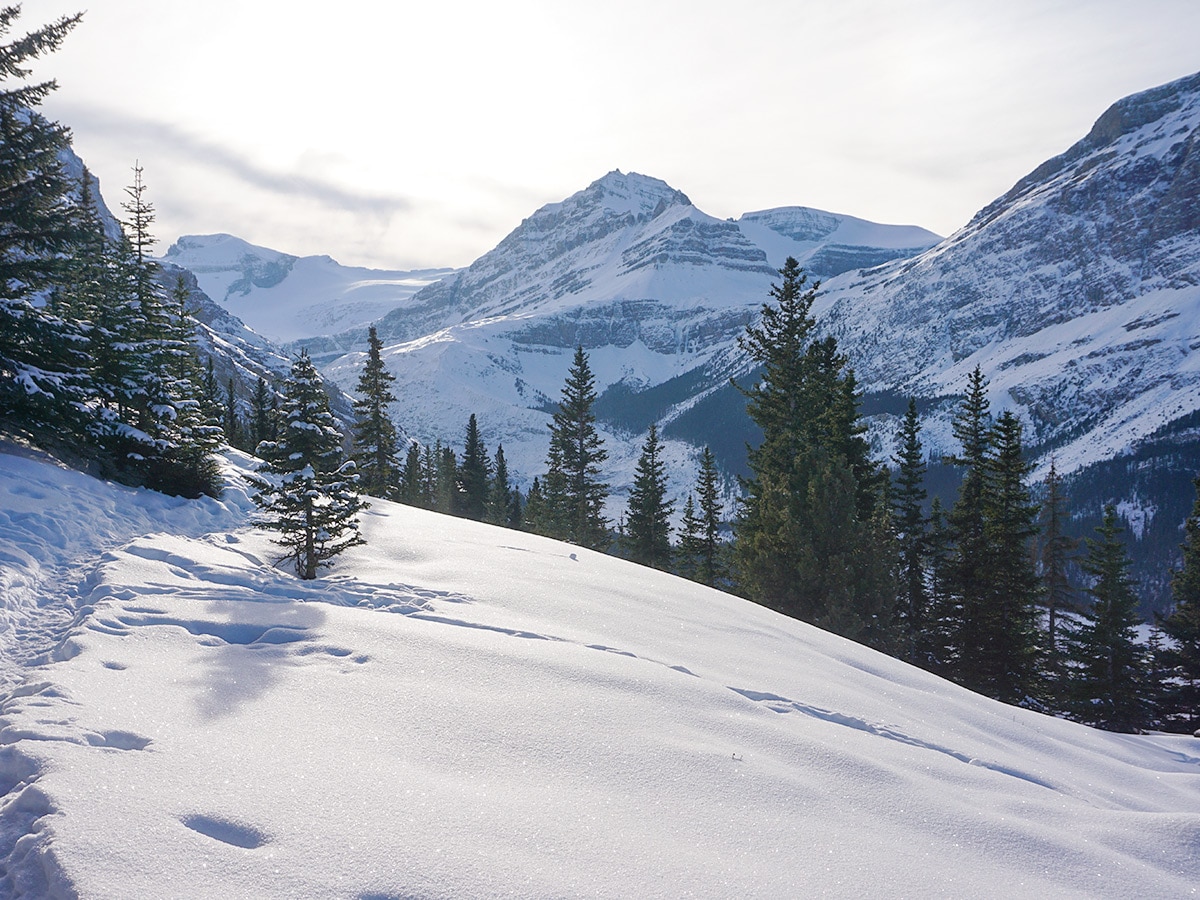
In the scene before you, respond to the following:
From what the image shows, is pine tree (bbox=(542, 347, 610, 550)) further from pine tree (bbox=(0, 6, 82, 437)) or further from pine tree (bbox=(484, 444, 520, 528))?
pine tree (bbox=(0, 6, 82, 437))

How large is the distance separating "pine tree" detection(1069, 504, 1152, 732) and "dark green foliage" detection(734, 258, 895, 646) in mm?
10179

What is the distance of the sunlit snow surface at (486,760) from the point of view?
3688 millimetres

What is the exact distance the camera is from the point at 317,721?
17.5 ft

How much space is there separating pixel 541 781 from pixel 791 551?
704 inches

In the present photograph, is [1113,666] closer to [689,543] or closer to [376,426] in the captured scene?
[689,543]

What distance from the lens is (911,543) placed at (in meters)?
32.5

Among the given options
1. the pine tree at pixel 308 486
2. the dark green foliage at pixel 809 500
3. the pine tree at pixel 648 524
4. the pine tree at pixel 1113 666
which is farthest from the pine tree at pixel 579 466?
the pine tree at pixel 308 486

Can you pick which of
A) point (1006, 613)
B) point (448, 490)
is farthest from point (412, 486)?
point (1006, 613)

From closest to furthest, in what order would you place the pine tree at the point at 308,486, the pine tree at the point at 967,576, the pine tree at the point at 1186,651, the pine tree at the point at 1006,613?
1. the pine tree at the point at 308,486
2. the pine tree at the point at 1186,651
3. the pine tree at the point at 1006,613
4. the pine tree at the point at 967,576

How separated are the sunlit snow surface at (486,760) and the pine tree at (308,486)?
4.98 ft

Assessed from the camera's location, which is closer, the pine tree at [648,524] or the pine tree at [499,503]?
the pine tree at [648,524]

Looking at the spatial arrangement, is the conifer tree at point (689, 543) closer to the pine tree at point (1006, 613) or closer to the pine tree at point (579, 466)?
the pine tree at point (579, 466)

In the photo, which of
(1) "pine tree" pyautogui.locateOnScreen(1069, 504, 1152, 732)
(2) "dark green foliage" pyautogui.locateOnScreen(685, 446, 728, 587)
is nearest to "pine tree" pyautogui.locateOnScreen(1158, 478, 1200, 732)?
(1) "pine tree" pyautogui.locateOnScreen(1069, 504, 1152, 732)

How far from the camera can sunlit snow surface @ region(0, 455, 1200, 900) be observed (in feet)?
12.1
